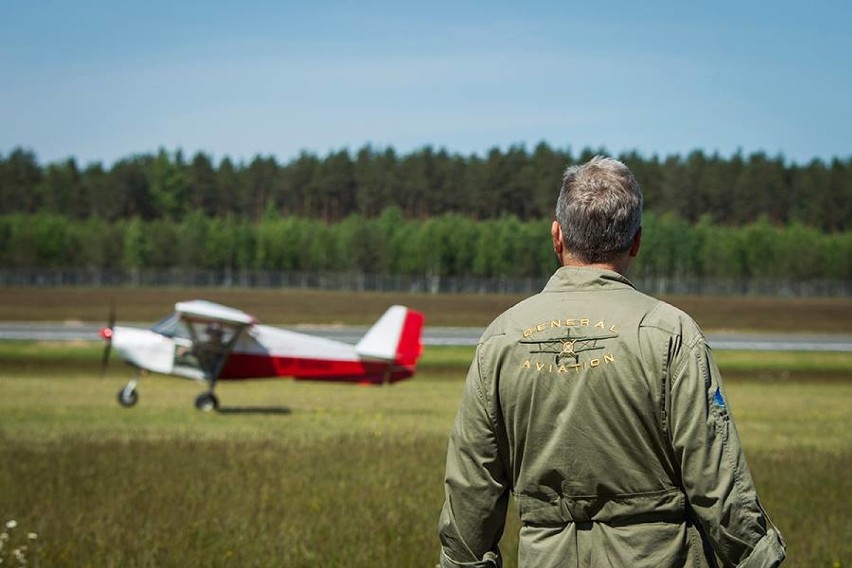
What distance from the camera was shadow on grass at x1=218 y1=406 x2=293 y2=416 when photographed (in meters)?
21.9

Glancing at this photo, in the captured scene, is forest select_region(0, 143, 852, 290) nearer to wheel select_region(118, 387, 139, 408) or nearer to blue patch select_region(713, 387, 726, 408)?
wheel select_region(118, 387, 139, 408)

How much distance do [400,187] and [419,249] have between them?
37270mm

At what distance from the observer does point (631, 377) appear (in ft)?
11.1

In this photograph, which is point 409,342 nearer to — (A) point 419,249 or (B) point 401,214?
(A) point 419,249

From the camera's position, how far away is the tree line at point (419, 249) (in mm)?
131875

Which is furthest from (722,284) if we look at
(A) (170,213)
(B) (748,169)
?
(A) (170,213)

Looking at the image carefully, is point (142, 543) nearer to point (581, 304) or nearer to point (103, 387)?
point (581, 304)

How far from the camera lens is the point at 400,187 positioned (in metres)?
168

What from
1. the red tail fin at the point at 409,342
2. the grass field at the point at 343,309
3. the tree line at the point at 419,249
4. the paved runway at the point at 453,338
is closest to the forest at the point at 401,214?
the tree line at the point at 419,249

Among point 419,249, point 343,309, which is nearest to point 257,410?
point 343,309

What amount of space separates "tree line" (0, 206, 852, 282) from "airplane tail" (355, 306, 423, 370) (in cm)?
10263

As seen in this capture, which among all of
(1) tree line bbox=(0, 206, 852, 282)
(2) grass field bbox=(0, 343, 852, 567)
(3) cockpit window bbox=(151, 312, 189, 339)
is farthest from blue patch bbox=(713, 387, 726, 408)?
(1) tree line bbox=(0, 206, 852, 282)

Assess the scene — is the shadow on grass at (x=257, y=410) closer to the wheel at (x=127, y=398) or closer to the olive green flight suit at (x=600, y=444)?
the wheel at (x=127, y=398)

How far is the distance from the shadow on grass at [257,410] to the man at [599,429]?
18.1m
